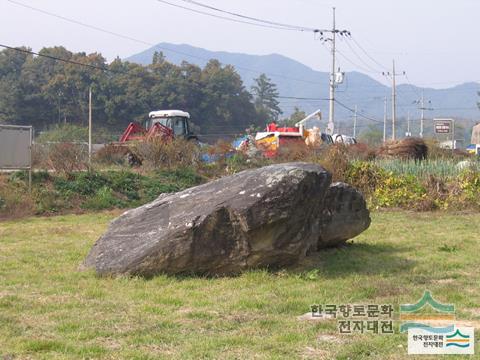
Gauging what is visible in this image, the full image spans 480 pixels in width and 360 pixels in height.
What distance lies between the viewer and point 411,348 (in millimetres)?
5125

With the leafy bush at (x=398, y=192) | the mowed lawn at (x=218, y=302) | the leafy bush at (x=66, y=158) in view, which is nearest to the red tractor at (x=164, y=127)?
the leafy bush at (x=66, y=158)

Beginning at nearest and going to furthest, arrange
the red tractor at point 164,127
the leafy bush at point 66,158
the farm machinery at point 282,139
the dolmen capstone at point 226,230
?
the dolmen capstone at point 226,230 < the leafy bush at point 66,158 < the farm machinery at point 282,139 < the red tractor at point 164,127

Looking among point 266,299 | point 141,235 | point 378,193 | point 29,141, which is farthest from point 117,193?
point 266,299

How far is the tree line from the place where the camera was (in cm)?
6047

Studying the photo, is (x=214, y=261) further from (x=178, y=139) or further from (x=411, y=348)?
(x=178, y=139)

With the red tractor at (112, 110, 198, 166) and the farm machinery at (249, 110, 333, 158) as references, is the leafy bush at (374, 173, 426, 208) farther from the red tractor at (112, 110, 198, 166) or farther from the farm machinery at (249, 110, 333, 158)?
the red tractor at (112, 110, 198, 166)

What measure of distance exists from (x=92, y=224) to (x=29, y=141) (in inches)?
184

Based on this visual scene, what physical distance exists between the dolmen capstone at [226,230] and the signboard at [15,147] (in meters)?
10.4

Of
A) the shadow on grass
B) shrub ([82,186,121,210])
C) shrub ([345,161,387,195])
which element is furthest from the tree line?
the shadow on grass

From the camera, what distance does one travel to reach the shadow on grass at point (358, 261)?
342 inches

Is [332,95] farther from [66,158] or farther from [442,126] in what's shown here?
[66,158]

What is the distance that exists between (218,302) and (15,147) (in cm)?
1293

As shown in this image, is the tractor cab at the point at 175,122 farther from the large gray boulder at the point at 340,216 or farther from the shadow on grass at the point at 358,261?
the shadow on grass at the point at 358,261

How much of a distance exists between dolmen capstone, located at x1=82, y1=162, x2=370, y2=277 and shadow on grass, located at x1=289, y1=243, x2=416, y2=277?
0.43 metres
